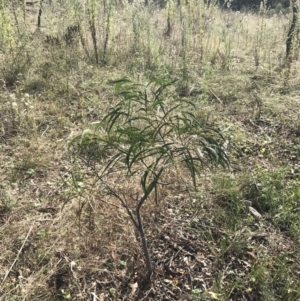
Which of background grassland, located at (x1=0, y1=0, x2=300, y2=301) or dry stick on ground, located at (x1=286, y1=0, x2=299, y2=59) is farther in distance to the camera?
dry stick on ground, located at (x1=286, y1=0, x2=299, y2=59)

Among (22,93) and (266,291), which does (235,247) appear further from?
(22,93)

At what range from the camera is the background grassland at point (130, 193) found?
5.79ft

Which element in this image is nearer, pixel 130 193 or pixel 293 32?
pixel 130 193

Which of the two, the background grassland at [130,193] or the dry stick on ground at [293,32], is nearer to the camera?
the background grassland at [130,193]

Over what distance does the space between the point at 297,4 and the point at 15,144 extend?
13.3ft

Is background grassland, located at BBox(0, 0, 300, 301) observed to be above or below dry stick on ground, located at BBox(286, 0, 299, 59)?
below

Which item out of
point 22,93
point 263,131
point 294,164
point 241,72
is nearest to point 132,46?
point 241,72

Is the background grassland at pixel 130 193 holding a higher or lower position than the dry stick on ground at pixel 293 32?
lower

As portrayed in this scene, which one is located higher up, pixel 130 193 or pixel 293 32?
pixel 293 32

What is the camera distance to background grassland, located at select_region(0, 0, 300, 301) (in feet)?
5.79

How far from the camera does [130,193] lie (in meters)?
2.29

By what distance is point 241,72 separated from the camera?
4.84 meters

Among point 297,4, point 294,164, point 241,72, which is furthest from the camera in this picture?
point 241,72

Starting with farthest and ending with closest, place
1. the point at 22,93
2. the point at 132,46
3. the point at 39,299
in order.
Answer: the point at 132,46 → the point at 22,93 → the point at 39,299
